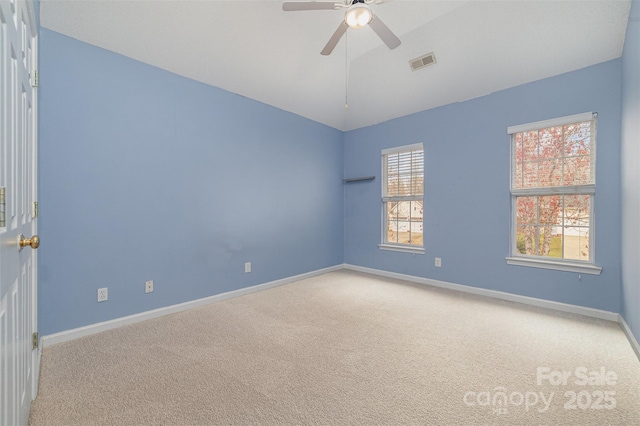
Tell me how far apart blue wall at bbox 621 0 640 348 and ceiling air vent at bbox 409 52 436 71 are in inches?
65.9

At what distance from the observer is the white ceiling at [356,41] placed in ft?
8.43

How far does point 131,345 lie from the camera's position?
235 centimetres

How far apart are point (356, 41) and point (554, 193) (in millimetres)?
2972

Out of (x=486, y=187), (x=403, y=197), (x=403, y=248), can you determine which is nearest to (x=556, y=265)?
(x=486, y=187)

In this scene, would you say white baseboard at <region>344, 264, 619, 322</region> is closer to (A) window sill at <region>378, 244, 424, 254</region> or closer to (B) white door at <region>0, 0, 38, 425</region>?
(A) window sill at <region>378, 244, 424, 254</region>

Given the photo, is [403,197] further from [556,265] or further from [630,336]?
[630,336]

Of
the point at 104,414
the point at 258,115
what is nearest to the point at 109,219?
the point at 104,414

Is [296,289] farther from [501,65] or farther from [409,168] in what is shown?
[501,65]

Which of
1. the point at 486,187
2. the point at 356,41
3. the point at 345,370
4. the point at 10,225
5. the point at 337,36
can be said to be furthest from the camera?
the point at 486,187

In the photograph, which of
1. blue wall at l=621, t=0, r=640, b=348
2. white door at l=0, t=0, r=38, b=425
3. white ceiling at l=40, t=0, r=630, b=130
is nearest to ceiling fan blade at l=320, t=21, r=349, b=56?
white ceiling at l=40, t=0, r=630, b=130

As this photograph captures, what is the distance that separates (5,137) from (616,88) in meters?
4.64

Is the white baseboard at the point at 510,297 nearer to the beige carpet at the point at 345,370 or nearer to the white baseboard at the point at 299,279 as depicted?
the white baseboard at the point at 299,279


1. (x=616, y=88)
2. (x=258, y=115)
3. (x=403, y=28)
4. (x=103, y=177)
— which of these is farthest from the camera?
(x=258, y=115)

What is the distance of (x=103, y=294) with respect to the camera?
2654mm
